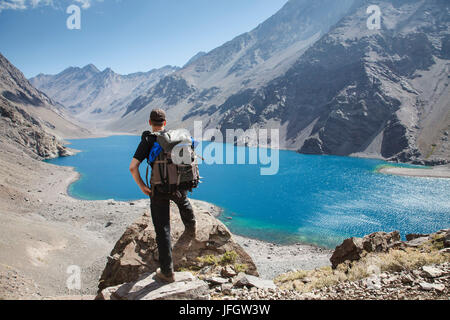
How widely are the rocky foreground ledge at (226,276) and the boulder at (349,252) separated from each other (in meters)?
3.39

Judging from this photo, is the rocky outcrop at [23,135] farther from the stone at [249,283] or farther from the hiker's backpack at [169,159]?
the stone at [249,283]

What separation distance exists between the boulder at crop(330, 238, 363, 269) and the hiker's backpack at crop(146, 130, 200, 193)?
11448mm

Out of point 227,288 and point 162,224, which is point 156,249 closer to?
point 162,224

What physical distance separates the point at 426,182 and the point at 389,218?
35.5 meters

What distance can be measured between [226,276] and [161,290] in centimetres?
205

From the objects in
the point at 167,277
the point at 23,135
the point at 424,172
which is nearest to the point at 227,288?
the point at 167,277

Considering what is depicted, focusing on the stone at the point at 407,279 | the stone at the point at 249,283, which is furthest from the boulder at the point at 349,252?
the stone at the point at 249,283

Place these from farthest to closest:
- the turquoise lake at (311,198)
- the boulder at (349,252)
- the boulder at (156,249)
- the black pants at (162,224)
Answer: the turquoise lake at (311,198), the boulder at (349,252), the boulder at (156,249), the black pants at (162,224)

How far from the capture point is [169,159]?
5836 mm

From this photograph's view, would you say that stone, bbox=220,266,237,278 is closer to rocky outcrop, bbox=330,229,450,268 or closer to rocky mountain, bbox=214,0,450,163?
rocky outcrop, bbox=330,229,450,268

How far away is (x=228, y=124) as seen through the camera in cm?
18550

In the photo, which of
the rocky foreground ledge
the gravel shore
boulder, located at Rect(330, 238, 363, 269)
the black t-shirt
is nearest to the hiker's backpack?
the black t-shirt

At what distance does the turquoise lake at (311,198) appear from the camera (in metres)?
42.3
